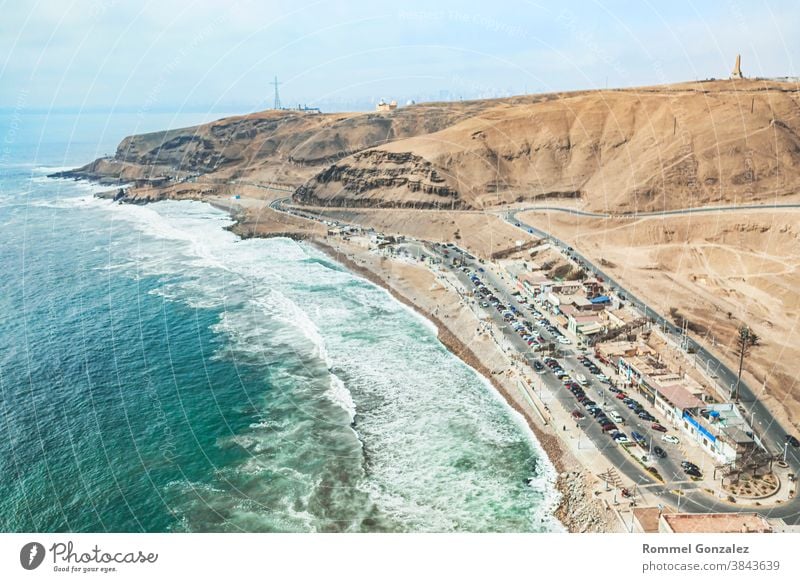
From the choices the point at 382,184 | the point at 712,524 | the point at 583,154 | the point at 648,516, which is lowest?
the point at 648,516

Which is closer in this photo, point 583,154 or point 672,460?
point 672,460

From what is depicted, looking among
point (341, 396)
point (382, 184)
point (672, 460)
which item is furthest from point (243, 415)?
point (382, 184)

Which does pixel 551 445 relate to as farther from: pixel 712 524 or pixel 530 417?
pixel 712 524

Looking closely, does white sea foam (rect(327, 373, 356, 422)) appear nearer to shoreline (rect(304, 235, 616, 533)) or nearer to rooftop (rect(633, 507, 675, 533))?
shoreline (rect(304, 235, 616, 533))

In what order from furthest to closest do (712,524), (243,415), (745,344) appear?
(745,344)
(243,415)
(712,524)

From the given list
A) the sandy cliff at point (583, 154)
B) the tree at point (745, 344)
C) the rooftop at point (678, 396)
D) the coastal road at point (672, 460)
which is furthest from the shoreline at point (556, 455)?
the sandy cliff at point (583, 154)

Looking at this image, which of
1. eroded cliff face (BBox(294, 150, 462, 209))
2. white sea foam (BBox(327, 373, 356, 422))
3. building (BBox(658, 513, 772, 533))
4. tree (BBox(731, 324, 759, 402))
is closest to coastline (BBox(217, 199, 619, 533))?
building (BBox(658, 513, 772, 533))
